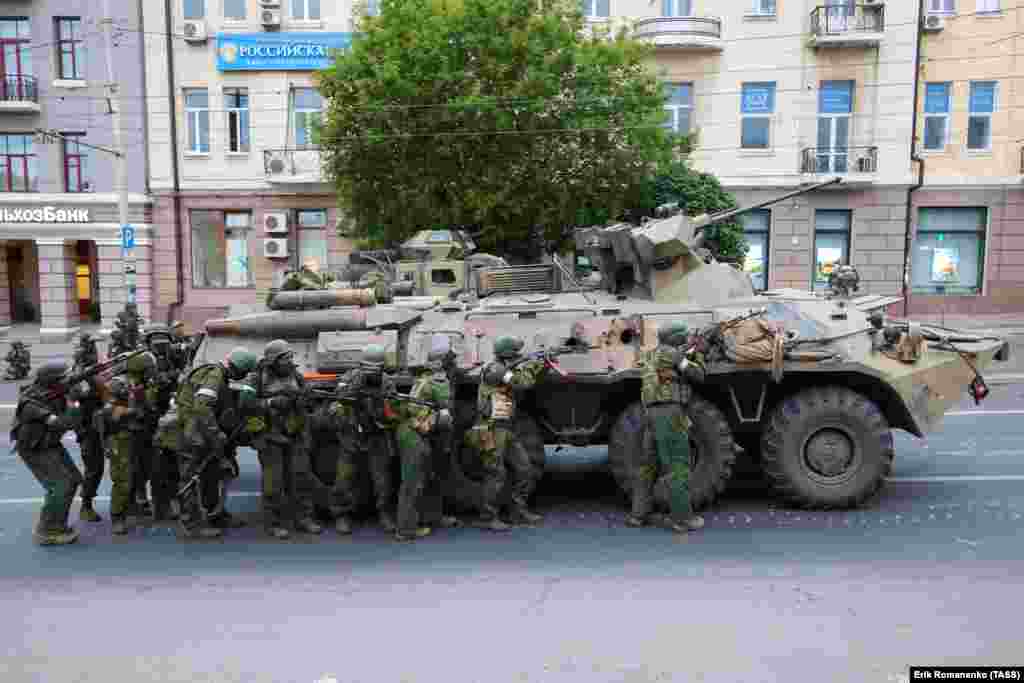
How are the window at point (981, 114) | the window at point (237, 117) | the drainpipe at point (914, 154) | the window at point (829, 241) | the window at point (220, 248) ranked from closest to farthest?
1. the drainpipe at point (914, 154)
2. the window at point (981, 114)
3. the window at point (829, 241)
4. the window at point (237, 117)
5. the window at point (220, 248)

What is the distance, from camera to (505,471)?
7.39 meters

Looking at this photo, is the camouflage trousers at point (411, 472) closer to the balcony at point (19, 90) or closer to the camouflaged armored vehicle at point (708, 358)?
the camouflaged armored vehicle at point (708, 358)

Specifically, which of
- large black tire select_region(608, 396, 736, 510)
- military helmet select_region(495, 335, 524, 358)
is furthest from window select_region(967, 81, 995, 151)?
military helmet select_region(495, 335, 524, 358)

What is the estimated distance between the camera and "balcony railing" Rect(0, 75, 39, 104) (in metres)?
22.0

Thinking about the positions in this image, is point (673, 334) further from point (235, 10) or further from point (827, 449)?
point (235, 10)

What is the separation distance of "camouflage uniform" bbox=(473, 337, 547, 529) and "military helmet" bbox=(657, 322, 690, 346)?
1039 millimetres

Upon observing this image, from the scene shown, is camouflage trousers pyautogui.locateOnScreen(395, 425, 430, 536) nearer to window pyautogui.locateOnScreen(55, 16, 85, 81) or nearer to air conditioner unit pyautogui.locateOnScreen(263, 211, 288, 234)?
air conditioner unit pyautogui.locateOnScreen(263, 211, 288, 234)

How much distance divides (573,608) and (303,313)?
12.9 ft

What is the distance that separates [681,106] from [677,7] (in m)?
2.52

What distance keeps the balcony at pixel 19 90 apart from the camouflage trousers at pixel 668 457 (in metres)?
20.9

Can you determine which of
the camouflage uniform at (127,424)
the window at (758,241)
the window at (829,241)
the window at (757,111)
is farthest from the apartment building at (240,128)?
the camouflage uniform at (127,424)

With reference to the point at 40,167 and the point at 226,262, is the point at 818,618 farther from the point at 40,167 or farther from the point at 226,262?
the point at 40,167

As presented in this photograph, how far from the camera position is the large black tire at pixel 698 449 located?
7469 mm

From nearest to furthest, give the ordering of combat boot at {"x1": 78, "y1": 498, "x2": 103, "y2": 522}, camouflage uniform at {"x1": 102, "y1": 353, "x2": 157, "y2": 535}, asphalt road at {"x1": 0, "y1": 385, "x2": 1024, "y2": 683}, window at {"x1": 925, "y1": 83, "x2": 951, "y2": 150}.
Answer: asphalt road at {"x1": 0, "y1": 385, "x2": 1024, "y2": 683} → camouflage uniform at {"x1": 102, "y1": 353, "x2": 157, "y2": 535} → combat boot at {"x1": 78, "y1": 498, "x2": 103, "y2": 522} → window at {"x1": 925, "y1": 83, "x2": 951, "y2": 150}
